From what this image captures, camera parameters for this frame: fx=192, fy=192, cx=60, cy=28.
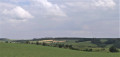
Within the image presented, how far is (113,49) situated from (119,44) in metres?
48.4

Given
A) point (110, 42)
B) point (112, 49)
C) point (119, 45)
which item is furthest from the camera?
point (110, 42)

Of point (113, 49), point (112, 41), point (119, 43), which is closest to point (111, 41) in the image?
point (112, 41)

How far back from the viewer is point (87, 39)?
178 meters

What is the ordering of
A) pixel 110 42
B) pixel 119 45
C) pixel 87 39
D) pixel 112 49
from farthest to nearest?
pixel 87 39 → pixel 110 42 → pixel 119 45 → pixel 112 49

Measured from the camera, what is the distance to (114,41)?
153 meters

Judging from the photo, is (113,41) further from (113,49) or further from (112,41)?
(113,49)

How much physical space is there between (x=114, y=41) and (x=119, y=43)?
1043 cm

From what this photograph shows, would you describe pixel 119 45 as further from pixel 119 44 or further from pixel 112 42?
pixel 112 42

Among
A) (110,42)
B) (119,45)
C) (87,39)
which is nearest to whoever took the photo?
(119,45)

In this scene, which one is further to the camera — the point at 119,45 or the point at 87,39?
the point at 87,39

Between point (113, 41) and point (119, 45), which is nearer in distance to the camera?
point (119, 45)

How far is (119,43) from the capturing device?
5630 inches

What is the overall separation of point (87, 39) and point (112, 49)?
8269cm

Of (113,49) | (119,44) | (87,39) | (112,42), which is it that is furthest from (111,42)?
(113,49)
